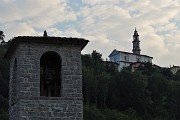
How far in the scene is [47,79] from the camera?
15.0m

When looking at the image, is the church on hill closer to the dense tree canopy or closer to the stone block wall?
the dense tree canopy

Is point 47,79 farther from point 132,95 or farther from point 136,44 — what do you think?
point 136,44

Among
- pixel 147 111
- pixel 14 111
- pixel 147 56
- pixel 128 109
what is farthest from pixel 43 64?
pixel 147 56

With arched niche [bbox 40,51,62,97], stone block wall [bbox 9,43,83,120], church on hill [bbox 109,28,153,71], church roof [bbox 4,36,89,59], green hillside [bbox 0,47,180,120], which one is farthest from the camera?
church on hill [bbox 109,28,153,71]

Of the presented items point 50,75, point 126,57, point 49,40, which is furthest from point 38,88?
point 126,57

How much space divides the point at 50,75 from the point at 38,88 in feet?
3.72

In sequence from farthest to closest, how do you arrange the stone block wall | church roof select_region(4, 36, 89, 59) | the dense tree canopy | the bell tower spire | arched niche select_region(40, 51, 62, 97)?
the bell tower spire → the dense tree canopy → arched niche select_region(40, 51, 62, 97) → church roof select_region(4, 36, 89, 59) → the stone block wall

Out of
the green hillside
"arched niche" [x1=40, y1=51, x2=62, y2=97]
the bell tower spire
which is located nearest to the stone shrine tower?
"arched niche" [x1=40, y1=51, x2=62, y2=97]

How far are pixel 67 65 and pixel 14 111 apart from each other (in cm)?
250

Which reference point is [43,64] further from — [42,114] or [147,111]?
[147,111]

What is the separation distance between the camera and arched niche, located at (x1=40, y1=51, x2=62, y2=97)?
14922 millimetres

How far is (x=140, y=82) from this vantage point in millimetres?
61938

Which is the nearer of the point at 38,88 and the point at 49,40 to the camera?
the point at 38,88

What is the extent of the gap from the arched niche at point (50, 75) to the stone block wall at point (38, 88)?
1.31 ft
